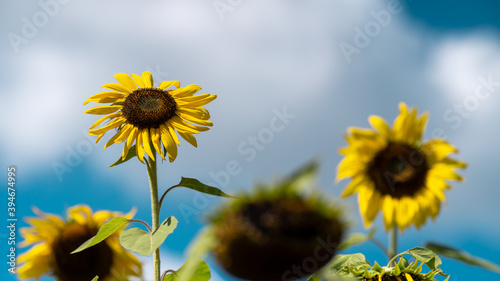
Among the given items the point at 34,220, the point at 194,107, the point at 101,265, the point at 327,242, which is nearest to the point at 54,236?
the point at 34,220

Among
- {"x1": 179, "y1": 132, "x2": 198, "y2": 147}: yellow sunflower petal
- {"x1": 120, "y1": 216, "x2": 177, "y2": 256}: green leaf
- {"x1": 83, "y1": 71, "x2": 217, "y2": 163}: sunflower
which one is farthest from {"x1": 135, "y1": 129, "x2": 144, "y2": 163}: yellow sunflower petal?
{"x1": 120, "y1": 216, "x2": 177, "y2": 256}: green leaf

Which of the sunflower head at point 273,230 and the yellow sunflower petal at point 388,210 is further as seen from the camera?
the yellow sunflower petal at point 388,210

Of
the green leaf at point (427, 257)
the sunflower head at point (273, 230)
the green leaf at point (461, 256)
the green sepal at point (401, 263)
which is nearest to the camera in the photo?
the sunflower head at point (273, 230)

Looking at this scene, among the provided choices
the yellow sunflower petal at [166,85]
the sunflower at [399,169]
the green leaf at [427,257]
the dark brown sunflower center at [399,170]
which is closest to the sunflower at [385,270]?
the green leaf at [427,257]

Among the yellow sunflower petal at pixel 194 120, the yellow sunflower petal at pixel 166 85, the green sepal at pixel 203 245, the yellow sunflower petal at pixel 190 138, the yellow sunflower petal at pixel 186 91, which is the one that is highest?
the yellow sunflower petal at pixel 166 85

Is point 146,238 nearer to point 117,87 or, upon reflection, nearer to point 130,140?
point 130,140

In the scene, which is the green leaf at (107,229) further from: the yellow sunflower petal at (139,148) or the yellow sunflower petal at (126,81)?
the yellow sunflower petal at (126,81)

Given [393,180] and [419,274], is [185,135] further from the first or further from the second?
[419,274]
